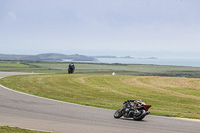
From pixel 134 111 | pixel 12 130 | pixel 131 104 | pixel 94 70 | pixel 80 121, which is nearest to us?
pixel 12 130

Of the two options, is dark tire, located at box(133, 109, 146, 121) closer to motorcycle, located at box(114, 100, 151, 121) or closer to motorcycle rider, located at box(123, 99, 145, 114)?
motorcycle, located at box(114, 100, 151, 121)

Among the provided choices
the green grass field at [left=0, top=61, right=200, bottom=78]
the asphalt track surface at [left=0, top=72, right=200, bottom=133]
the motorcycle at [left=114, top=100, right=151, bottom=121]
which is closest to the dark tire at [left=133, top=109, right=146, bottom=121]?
the motorcycle at [left=114, top=100, right=151, bottom=121]

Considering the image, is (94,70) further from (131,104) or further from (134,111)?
(134,111)

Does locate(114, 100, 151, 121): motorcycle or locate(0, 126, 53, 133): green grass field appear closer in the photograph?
locate(0, 126, 53, 133): green grass field

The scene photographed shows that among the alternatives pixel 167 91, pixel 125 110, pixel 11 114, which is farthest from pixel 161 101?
pixel 11 114

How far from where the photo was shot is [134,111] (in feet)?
46.2

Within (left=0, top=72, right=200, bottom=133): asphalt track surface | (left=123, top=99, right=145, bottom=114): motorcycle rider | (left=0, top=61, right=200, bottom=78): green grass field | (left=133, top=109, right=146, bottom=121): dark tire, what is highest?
(left=123, top=99, right=145, bottom=114): motorcycle rider

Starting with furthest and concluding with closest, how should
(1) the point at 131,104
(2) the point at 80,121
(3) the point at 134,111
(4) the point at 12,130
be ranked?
(1) the point at 131,104
(3) the point at 134,111
(2) the point at 80,121
(4) the point at 12,130

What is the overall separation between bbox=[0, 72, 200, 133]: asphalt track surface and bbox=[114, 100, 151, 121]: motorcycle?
26cm

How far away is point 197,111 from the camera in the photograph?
18516mm

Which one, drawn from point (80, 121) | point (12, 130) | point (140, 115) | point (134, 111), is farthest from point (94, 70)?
point (12, 130)

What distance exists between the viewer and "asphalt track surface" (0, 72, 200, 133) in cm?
1154

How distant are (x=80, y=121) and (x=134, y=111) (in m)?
2.63

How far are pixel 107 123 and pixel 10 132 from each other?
429 centimetres
